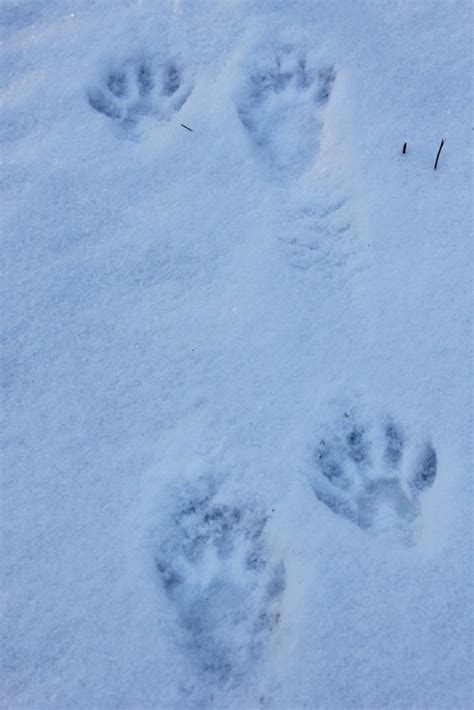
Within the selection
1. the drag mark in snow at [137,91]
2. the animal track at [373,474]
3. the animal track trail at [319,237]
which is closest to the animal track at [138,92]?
the drag mark in snow at [137,91]

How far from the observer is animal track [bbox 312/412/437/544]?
1354 mm

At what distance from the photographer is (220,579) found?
133cm

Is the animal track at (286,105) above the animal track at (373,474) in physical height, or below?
above

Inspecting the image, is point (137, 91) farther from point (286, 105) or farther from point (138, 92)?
point (286, 105)

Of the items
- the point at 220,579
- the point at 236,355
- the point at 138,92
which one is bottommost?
the point at 220,579

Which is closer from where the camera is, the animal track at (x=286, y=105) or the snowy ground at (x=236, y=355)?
the snowy ground at (x=236, y=355)

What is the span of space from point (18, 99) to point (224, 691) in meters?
1.61

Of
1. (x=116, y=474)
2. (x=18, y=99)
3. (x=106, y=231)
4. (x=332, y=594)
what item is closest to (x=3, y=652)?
(x=116, y=474)

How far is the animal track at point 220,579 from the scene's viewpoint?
49.8 inches

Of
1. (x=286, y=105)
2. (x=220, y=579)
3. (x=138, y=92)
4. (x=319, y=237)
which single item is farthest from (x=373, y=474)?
(x=138, y=92)

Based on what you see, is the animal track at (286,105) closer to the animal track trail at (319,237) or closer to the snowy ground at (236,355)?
the snowy ground at (236,355)

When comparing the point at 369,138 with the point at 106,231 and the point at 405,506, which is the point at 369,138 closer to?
the point at 106,231

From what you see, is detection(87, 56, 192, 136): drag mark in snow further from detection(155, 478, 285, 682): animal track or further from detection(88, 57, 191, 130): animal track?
detection(155, 478, 285, 682): animal track

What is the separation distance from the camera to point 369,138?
1.65 metres
